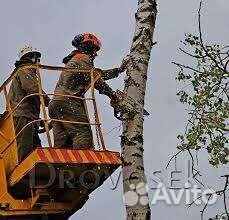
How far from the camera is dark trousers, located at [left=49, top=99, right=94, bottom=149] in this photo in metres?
8.12

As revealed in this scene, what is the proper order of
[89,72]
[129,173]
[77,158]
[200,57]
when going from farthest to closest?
[200,57] → [89,72] → [77,158] → [129,173]

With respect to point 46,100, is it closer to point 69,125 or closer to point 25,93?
point 25,93

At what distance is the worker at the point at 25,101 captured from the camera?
827cm

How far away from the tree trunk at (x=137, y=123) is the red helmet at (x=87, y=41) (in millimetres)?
805

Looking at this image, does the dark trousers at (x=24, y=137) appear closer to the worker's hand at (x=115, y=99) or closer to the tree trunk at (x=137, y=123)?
the worker's hand at (x=115, y=99)

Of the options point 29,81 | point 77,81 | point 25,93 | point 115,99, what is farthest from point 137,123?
point 25,93

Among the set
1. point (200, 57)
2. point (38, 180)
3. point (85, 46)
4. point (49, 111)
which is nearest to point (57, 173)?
point (38, 180)

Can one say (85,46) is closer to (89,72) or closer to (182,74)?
(89,72)

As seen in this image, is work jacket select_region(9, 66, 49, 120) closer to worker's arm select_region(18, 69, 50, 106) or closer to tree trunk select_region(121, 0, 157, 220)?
worker's arm select_region(18, 69, 50, 106)

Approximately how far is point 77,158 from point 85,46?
71.4 inches

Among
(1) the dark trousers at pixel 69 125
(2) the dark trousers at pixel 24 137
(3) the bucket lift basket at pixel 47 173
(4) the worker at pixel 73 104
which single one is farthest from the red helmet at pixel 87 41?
(2) the dark trousers at pixel 24 137

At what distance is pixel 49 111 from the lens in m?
8.36

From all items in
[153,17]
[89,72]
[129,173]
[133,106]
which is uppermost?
[153,17]

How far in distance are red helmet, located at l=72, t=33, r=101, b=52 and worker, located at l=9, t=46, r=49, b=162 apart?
0.58m
